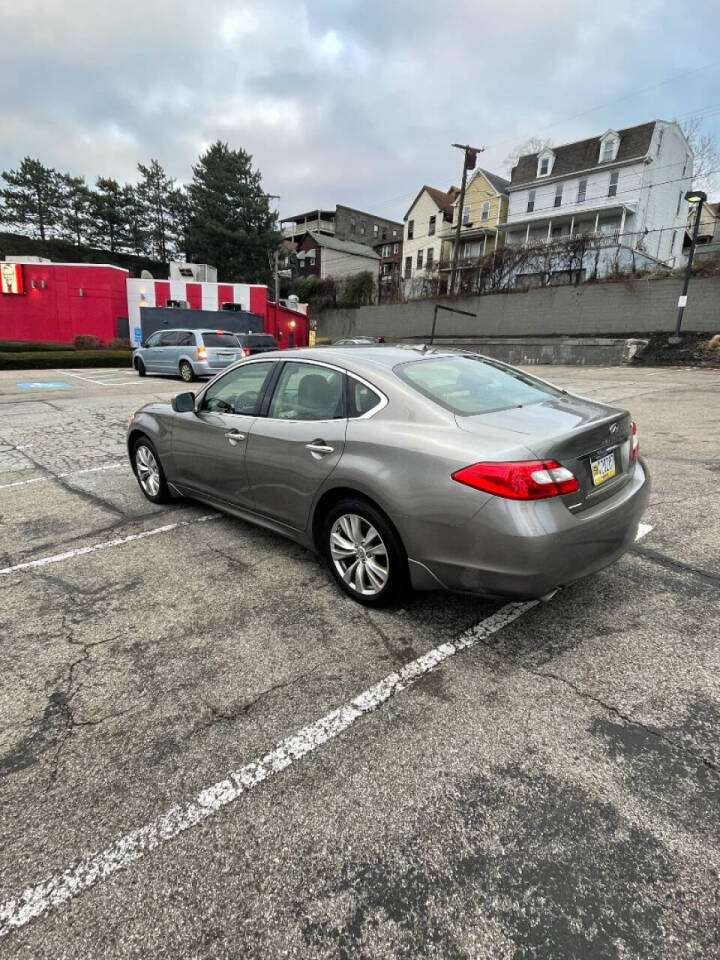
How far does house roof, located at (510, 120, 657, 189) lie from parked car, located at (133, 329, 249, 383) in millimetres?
33401

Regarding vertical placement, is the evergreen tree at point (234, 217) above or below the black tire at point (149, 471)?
above

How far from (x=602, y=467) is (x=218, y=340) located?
1472 cm

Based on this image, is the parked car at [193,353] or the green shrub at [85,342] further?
the green shrub at [85,342]

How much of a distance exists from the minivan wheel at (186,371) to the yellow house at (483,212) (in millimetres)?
32294

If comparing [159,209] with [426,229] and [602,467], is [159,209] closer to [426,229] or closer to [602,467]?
[426,229]

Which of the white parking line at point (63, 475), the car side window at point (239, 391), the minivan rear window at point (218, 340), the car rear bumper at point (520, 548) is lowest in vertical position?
the white parking line at point (63, 475)

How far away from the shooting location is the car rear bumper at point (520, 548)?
2.38m

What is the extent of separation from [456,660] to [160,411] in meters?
3.44

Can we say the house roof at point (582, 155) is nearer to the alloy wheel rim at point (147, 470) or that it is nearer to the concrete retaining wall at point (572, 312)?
the concrete retaining wall at point (572, 312)

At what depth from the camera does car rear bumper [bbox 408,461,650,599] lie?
7.81ft

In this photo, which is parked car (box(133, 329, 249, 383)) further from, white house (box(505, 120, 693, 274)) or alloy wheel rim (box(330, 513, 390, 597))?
white house (box(505, 120, 693, 274))

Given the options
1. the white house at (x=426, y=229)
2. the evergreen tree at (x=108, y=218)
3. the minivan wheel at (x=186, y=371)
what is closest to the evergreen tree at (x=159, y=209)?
the evergreen tree at (x=108, y=218)

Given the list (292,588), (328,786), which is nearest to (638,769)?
(328,786)

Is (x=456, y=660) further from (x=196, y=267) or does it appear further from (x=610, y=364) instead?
(x=196, y=267)
